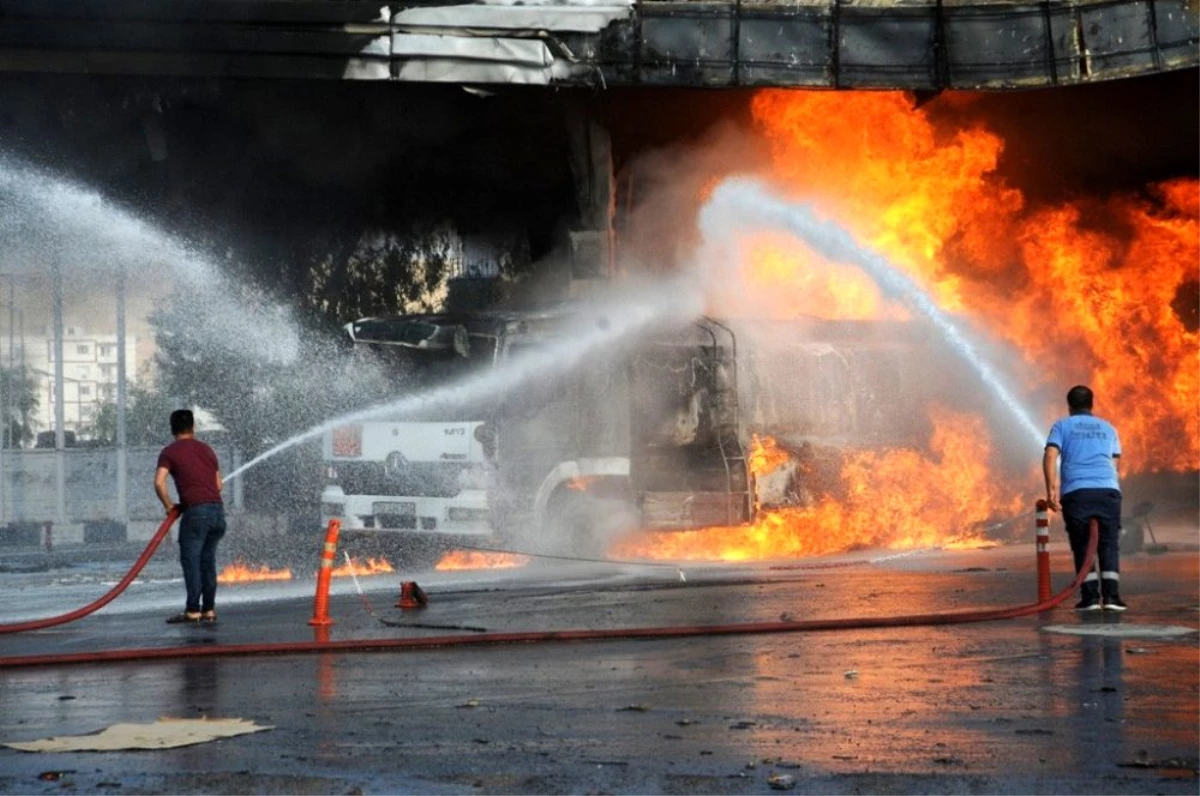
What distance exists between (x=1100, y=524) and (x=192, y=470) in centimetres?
651

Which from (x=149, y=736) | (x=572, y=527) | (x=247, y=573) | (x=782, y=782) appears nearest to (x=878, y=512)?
(x=572, y=527)

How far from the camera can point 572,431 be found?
17781 millimetres

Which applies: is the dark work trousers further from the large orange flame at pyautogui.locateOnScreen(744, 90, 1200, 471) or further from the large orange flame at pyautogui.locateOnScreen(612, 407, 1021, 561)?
the large orange flame at pyautogui.locateOnScreen(744, 90, 1200, 471)

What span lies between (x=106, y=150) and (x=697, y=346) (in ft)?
33.7

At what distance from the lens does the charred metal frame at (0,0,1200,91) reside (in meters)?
21.0

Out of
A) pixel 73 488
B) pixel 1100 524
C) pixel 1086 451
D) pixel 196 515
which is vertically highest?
pixel 73 488

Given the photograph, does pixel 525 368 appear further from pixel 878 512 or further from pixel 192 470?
pixel 192 470

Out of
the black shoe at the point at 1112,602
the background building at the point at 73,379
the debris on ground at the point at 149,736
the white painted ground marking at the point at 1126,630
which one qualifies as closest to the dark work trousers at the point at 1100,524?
the black shoe at the point at 1112,602

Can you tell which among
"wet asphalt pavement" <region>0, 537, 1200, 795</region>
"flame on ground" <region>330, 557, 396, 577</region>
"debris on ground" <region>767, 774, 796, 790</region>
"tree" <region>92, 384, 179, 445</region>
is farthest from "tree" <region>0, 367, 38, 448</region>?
"debris on ground" <region>767, 774, 796, 790</region>

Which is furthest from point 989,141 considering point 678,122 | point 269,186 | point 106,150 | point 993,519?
point 106,150

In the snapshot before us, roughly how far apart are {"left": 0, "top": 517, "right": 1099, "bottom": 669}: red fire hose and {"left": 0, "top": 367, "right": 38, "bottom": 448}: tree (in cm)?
2603

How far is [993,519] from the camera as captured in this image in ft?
71.8

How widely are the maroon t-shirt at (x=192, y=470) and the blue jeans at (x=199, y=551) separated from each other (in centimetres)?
7

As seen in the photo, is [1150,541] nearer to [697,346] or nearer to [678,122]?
[697,346]
